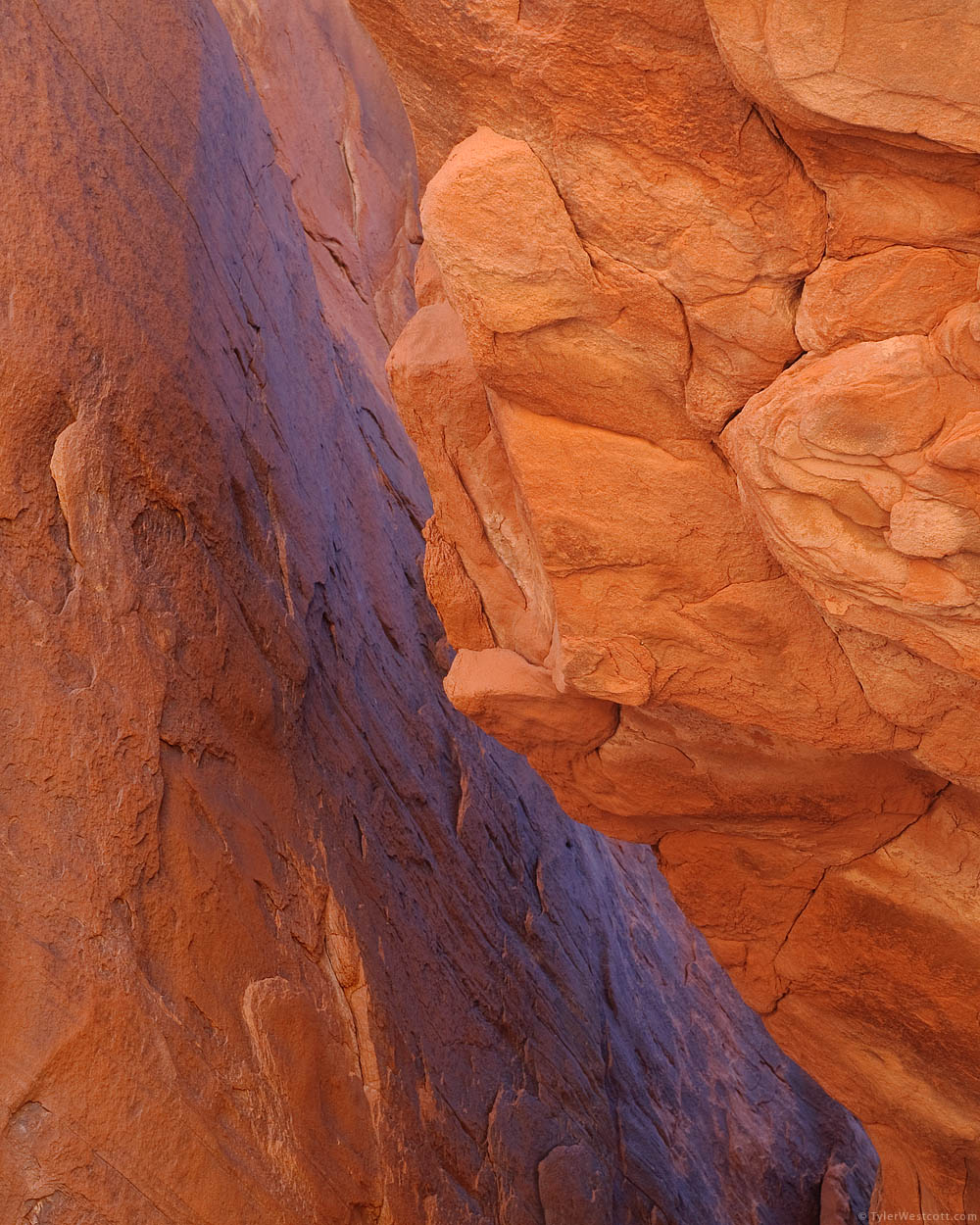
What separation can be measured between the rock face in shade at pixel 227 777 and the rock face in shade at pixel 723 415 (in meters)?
0.54

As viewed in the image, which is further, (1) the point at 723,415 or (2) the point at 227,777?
(2) the point at 227,777

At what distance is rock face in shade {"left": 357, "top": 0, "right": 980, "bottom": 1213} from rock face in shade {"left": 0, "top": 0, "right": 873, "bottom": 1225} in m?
0.54

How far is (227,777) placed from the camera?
4.08 metres

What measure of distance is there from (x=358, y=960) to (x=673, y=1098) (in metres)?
4.09

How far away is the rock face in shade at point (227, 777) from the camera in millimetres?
3365

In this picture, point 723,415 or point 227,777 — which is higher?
point 723,415

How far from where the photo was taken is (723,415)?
2.76 m

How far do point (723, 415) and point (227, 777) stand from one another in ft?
7.49

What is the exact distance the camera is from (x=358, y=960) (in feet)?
14.4

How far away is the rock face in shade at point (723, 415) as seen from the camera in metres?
2.27

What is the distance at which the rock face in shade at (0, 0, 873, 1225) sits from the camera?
3.37 metres

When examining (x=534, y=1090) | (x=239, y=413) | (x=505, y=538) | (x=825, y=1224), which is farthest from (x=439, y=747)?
(x=825, y=1224)

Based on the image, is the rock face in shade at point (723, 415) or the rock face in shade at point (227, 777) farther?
the rock face in shade at point (227, 777)

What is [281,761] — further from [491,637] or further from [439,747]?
[439,747]
